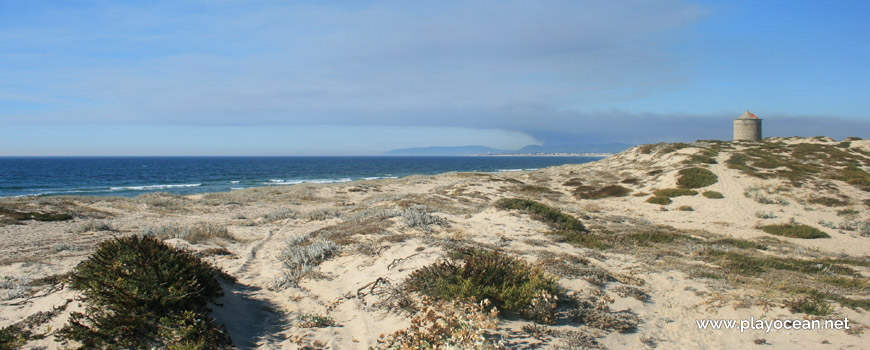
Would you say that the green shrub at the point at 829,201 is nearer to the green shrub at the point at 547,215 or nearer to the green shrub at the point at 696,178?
the green shrub at the point at 696,178

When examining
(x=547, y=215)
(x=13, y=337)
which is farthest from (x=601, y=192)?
(x=13, y=337)

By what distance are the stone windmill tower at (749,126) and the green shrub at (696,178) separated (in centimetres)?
3321

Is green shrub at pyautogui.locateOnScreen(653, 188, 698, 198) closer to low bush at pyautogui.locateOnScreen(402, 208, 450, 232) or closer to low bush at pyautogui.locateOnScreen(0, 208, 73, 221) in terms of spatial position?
low bush at pyautogui.locateOnScreen(402, 208, 450, 232)

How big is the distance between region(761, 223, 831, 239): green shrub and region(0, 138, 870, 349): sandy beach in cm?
29

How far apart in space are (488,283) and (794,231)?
16068 mm

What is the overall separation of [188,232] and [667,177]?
29.1 meters

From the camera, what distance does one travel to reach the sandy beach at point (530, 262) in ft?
20.1

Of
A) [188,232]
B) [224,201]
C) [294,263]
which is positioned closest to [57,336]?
[294,263]

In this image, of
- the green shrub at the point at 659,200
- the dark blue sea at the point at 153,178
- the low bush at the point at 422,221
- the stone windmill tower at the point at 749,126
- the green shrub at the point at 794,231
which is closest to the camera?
the low bush at the point at 422,221

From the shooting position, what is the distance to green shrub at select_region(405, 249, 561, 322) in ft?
20.5

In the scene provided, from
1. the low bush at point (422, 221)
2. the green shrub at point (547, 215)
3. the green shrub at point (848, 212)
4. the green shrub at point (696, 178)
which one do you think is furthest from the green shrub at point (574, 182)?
the low bush at point (422, 221)

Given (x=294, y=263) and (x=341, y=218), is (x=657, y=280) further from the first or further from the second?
(x=341, y=218)

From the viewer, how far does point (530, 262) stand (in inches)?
365

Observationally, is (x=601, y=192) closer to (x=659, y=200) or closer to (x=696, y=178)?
(x=659, y=200)
